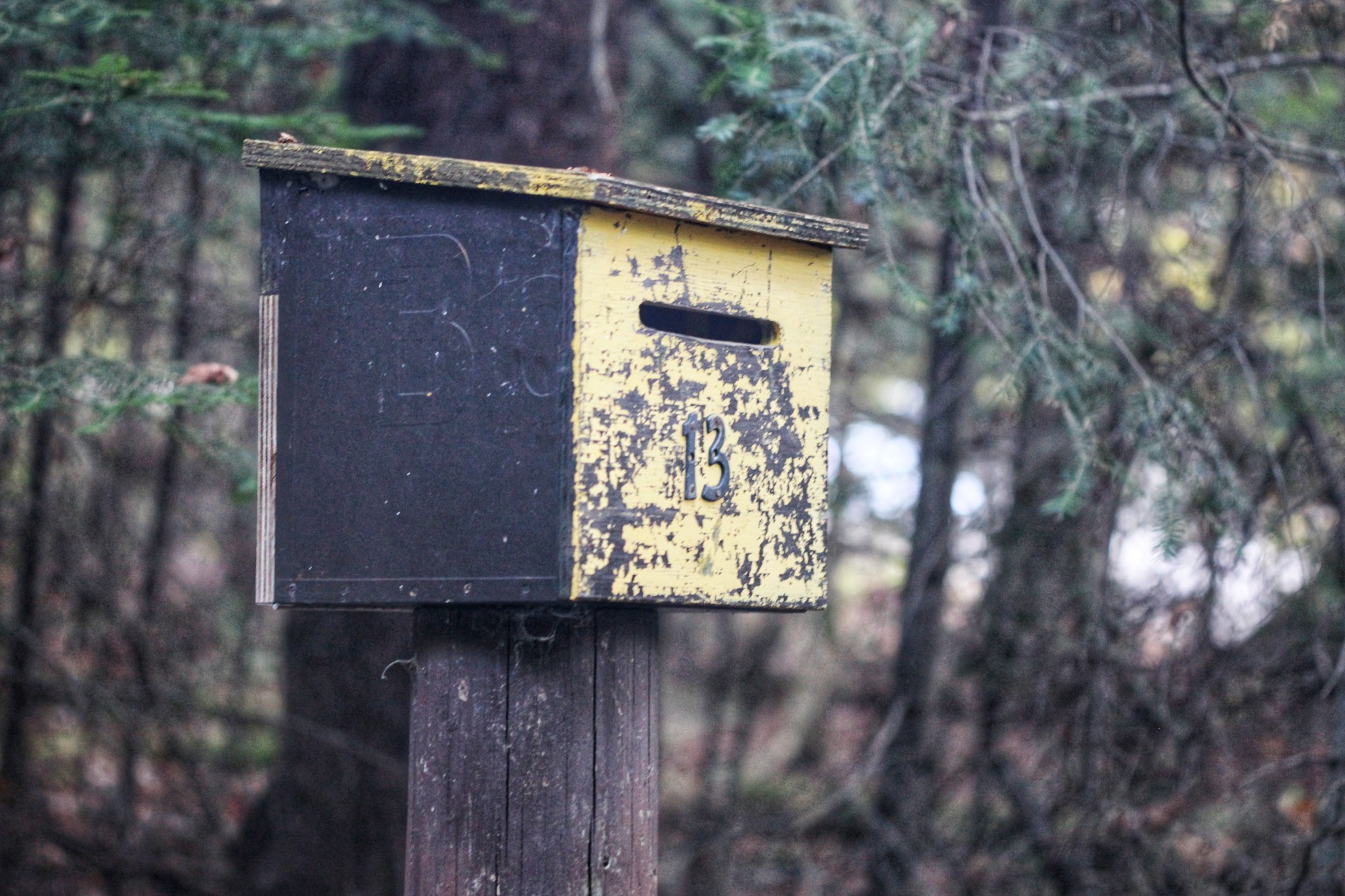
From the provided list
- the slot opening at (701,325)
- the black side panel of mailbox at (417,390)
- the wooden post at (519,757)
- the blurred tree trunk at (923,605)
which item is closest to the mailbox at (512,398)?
the black side panel of mailbox at (417,390)

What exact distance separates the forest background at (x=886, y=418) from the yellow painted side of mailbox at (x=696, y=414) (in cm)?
83

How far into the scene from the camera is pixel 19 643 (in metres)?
5.20

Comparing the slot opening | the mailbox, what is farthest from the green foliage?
the mailbox

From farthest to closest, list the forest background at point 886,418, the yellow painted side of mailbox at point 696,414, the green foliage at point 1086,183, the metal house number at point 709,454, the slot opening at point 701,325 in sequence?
the forest background at point 886,418 → the green foliage at point 1086,183 → the slot opening at point 701,325 → the metal house number at point 709,454 → the yellow painted side of mailbox at point 696,414

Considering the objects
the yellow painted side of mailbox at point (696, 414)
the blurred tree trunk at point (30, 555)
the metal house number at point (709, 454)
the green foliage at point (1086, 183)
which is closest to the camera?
the yellow painted side of mailbox at point (696, 414)

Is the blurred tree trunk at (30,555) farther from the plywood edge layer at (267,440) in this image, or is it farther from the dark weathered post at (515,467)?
the dark weathered post at (515,467)

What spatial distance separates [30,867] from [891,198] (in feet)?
13.7

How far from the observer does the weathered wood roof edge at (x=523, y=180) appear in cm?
217

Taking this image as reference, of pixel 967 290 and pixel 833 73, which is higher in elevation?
pixel 833 73

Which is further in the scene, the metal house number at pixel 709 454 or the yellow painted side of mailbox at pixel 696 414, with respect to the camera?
the metal house number at pixel 709 454

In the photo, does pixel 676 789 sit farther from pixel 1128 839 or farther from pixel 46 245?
pixel 46 245

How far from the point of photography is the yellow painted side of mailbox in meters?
2.16

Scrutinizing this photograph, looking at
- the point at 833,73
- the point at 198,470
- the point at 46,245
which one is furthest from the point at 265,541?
the point at 198,470

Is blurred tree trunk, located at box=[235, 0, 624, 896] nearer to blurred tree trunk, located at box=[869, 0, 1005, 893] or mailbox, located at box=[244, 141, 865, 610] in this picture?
blurred tree trunk, located at box=[869, 0, 1005, 893]
